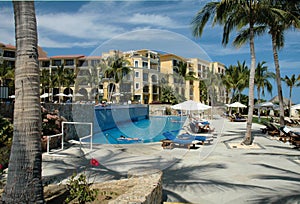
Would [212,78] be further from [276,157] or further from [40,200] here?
[40,200]

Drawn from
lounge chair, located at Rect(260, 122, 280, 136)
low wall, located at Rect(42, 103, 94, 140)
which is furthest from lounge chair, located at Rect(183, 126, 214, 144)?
low wall, located at Rect(42, 103, 94, 140)

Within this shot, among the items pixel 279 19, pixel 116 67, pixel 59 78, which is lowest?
pixel 116 67

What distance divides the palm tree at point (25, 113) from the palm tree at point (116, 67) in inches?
177

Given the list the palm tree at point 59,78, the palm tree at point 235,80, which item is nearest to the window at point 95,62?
the palm tree at point 235,80

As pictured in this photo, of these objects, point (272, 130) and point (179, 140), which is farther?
point (272, 130)

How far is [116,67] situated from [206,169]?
4.46m

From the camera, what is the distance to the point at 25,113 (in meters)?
3.56

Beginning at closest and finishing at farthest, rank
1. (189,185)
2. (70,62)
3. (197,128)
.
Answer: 1. (189,185)
2. (197,128)
3. (70,62)

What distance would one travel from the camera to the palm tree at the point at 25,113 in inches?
139

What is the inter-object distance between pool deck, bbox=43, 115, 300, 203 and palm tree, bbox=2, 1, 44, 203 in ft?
9.29

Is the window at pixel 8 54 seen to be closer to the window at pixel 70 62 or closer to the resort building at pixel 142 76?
the window at pixel 70 62

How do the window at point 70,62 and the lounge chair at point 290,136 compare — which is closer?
the lounge chair at point 290,136

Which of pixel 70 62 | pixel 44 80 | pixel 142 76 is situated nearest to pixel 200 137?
pixel 142 76

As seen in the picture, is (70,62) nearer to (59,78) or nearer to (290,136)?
(59,78)
